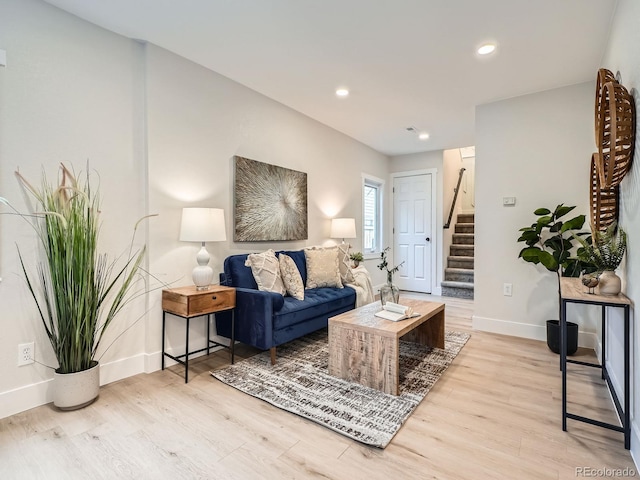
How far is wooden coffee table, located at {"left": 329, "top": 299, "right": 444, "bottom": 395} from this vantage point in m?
2.20

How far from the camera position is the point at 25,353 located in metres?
2.04

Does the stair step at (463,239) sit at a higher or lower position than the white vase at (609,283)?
higher

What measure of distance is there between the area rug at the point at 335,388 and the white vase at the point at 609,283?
1200 millimetres

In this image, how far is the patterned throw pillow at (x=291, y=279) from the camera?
3070 millimetres

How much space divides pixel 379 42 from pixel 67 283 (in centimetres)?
269

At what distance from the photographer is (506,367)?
2693 millimetres

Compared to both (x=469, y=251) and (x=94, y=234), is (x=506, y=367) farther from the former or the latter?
(x=469, y=251)

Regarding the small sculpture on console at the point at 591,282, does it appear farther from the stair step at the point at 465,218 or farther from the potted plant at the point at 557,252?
the stair step at the point at 465,218

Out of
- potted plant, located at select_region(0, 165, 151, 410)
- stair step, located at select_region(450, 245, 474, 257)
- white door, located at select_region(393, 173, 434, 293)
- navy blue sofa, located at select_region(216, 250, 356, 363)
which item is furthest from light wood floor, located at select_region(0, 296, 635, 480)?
stair step, located at select_region(450, 245, 474, 257)

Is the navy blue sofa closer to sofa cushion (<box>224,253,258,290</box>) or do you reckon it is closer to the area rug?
sofa cushion (<box>224,253,258,290</box>)

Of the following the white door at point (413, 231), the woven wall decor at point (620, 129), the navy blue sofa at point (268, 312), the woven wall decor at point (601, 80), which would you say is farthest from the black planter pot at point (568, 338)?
the white door at point (413, 231)

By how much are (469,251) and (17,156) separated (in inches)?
242

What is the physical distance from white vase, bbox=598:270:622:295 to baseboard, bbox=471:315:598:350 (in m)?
1.66

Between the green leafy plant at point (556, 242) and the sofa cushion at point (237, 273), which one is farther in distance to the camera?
the sofa cushion at point (237, 273)
